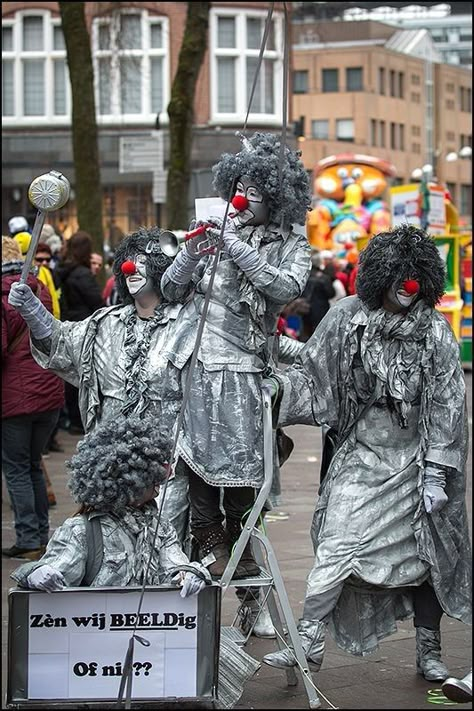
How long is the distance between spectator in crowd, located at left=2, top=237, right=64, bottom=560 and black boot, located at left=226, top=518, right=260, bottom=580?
2.65 metres

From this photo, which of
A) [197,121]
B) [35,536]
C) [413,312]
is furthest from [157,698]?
[197,121]

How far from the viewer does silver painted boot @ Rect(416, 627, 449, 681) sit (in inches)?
231

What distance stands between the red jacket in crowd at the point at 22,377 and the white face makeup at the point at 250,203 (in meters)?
2.85

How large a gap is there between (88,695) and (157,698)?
216 mm

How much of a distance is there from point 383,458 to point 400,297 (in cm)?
61

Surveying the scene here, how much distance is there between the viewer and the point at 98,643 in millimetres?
4695

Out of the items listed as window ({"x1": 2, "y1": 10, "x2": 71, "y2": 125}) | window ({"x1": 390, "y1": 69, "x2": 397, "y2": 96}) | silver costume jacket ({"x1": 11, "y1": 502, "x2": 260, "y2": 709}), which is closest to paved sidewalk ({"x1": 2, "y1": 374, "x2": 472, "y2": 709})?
silver costume jacket ({"x1": 11, "y1": 502, "x2": 260, "y2": 709})

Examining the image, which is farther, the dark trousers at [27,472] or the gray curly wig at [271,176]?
the dark trousers at [27,472]

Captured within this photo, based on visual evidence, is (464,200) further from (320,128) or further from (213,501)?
(213,501)

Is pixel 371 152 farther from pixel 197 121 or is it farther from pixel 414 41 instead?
pixel 197 121

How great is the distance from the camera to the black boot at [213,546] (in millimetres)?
6258

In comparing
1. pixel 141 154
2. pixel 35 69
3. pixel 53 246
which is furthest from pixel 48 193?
pixel 35 69

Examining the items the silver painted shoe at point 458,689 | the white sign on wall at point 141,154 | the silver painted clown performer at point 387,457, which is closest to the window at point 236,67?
the white sign on wall at point 141,154

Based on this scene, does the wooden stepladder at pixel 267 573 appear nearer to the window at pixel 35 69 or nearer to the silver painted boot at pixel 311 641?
the silver painted boot at pixel 311 641
